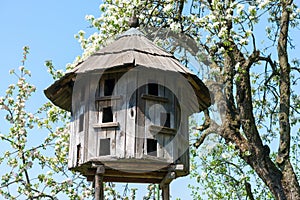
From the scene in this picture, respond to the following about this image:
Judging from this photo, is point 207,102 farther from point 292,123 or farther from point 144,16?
point 292,123

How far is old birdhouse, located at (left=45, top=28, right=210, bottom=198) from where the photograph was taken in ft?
23.0

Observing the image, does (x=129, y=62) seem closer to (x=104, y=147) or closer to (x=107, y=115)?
(x=107, y=115)

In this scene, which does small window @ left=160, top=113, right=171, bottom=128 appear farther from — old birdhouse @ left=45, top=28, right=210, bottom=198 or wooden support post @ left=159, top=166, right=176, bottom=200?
wooden support post @ left=159, top=166, right=176, bottom=200

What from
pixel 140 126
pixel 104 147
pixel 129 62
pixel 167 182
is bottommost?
pixel 167 182

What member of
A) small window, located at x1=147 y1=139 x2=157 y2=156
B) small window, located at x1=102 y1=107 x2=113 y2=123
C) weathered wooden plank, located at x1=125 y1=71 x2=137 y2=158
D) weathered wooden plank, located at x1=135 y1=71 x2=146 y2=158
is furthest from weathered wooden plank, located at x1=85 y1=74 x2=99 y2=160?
small window, located at x1=147 y1=139 x2=157 y2=156

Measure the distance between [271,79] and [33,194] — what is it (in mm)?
5734

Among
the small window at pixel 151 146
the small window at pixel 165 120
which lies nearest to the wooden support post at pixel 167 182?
the small window at pixel 151 146

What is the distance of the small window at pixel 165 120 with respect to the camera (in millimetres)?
7215

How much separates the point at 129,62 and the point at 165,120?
0.95 metres

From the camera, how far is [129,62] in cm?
698

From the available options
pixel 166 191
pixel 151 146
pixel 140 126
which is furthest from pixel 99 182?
pixel 166 191

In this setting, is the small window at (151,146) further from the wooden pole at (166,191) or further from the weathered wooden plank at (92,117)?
the wooden pole at (166,191)

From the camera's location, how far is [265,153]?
10.2 m

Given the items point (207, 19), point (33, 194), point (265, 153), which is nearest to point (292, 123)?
point (265, 153)
